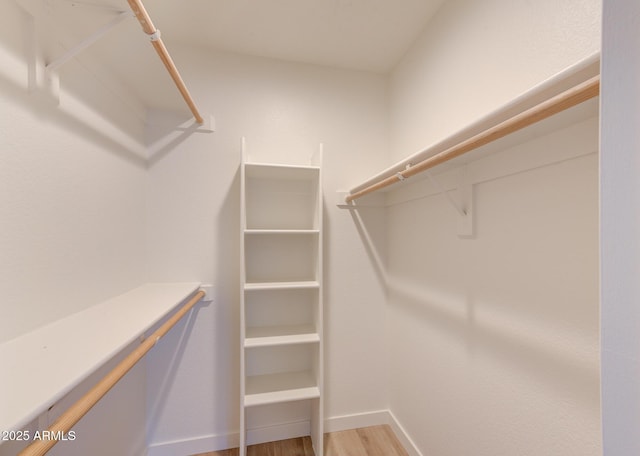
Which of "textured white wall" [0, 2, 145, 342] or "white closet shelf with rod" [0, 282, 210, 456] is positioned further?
"textured white wall" [0, 2, 145, 342]

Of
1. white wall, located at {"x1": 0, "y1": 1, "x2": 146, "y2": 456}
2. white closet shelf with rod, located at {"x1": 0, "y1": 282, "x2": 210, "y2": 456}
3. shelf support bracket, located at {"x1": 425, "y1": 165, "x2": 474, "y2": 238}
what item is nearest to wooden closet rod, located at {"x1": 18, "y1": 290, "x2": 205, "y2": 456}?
white closet shelf with rod, located at {"x1": 0, "y1": 282, "x2": 210, "y2": 456}

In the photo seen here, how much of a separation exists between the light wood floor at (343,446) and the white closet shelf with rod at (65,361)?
3.62 feet

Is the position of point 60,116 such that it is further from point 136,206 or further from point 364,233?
point 364,233

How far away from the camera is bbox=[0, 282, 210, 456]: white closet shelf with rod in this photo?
0.45 meters

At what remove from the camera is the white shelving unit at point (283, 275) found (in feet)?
5.07

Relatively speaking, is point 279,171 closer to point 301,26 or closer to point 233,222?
point 233,222

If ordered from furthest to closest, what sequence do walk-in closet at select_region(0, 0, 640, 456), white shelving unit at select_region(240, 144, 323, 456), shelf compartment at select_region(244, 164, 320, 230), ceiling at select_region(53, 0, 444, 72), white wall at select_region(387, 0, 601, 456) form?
shelf compartment at select_region(244, 164, 320, 230), white shelving unit at select_region(240, 144, 323, 456), ceiling at select_region(53, 0, 444, 72), white wall at select_region(387, 0, 601, 456), walk-in closet at select_region(0, 0, 640, 456)

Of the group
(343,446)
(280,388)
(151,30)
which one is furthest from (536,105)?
(343,446)

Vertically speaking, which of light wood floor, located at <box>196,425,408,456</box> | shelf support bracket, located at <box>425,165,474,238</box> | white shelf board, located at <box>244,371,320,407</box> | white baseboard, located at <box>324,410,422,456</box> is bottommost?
light wood floor, located at <box>196,425,408,456</box>

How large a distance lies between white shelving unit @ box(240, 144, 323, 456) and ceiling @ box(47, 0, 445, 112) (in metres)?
0.66

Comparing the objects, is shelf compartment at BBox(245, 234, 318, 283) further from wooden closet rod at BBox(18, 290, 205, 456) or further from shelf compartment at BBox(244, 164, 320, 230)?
wooden closet rod at BBox(18, 290, 205, 456)

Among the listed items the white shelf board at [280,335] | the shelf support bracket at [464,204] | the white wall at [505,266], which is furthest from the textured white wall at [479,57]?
the white shelf board at [280,335]

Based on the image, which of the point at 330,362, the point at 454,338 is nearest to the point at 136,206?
the point at 330,362

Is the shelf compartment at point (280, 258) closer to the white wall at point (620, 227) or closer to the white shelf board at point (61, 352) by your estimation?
the white shelf board at point (61, 352)
